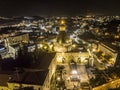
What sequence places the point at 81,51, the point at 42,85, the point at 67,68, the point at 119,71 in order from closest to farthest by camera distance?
the point at 42,85, the point at 119,71, the point at 67,68, the point at 81,51

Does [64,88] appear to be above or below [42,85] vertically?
below

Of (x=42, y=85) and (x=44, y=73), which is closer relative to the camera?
(x=42, y=85)

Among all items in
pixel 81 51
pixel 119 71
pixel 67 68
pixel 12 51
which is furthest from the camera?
pixel 12 51

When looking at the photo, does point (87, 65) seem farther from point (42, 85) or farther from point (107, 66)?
point (42, 85)

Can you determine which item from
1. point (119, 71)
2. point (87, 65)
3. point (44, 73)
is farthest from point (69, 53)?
point (44, 73)

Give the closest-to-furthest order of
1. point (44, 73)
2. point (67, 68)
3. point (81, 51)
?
point (44, 73), point (67, 68), point (81, 51)

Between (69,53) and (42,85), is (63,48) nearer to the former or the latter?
(69,53)

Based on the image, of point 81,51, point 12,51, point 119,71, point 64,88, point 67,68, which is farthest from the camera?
point 12,51

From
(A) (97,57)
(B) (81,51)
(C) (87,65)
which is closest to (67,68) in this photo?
(C) (87,65)

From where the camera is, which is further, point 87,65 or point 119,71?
point 87,65
